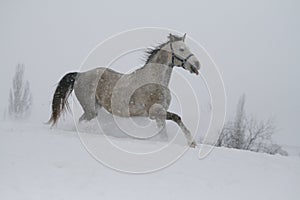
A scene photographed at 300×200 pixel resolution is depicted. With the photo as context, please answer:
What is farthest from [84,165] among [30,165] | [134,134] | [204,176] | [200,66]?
[200,66]

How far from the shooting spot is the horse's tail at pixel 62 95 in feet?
30.0

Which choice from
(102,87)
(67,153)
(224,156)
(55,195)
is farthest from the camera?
(102,87)

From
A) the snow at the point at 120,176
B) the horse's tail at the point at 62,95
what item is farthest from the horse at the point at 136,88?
the snow at the point at 120,176

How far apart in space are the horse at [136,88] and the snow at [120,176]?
1500 millimetres

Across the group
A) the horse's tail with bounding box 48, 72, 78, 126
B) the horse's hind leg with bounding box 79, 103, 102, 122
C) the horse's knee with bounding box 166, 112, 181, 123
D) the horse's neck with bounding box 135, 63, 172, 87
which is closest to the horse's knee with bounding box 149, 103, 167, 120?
the horse's knee with bounding box 166, 112, 181, 123

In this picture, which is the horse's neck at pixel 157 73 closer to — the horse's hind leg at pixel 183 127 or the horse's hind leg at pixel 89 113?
the horse's hind leg at pixel 183 127

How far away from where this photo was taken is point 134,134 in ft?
27.2

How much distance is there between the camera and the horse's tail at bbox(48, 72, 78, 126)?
30.0ft

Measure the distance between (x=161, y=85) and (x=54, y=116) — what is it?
292 cm

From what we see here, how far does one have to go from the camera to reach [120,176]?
5367 mm

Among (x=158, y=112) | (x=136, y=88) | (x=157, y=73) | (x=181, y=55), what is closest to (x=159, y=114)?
(x=158, y=112)

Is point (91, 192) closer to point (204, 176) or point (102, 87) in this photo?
point (204, 176)

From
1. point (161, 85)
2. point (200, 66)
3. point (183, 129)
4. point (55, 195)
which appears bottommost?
point (55, 195)

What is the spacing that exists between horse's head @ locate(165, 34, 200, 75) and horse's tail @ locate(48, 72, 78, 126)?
2.85m
